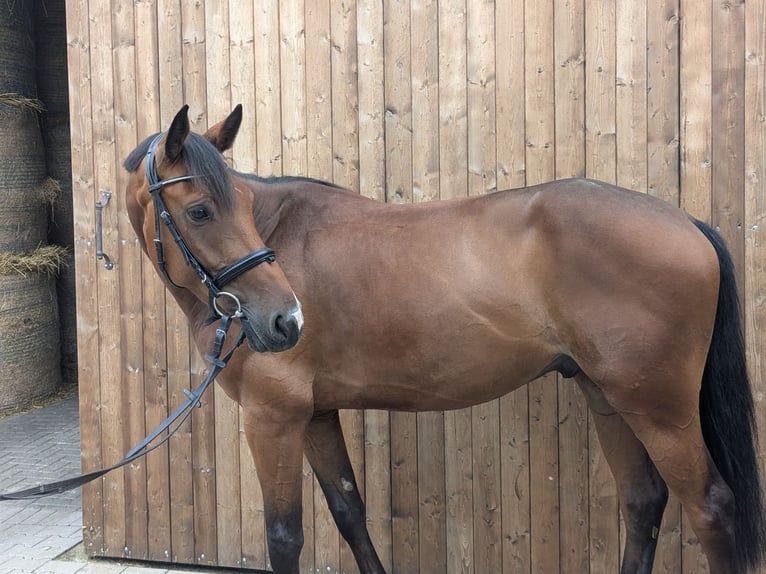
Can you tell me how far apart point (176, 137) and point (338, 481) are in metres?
1.43

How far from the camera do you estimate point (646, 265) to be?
2221mm

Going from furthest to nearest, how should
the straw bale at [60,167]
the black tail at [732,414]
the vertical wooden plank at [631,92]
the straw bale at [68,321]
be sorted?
the straw bale at [68,321]
the straw bale at [60,167]
the vertical wooden plank at [631,92]
the black tail at [732,414]

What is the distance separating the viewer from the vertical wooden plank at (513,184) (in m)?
3.11

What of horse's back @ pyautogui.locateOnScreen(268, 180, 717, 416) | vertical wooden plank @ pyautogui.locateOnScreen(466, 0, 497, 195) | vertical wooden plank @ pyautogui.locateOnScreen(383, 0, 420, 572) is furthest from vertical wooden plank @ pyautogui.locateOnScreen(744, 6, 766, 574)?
vertical wooden plank @ pyautogui.locateOnScreen(383, 0, 420, 572)

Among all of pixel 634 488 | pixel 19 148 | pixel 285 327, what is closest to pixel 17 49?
pixel 19 148

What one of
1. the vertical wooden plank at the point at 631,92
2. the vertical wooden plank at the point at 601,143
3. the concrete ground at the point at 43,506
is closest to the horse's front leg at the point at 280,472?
the concrete ground at the point at 43,506

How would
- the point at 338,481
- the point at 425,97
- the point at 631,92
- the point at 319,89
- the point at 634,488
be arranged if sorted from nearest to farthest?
the point at 634,488
the point at 338,481
the point at 631,92
the point at 425,97
the point at 319,89

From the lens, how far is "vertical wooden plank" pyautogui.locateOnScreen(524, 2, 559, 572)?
3.08m

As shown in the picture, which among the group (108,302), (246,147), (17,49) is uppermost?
(17,49)

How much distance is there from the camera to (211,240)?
2178 mm

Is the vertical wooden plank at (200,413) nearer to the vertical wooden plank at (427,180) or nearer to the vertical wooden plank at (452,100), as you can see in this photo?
the vertical wooden plank at (427,180)

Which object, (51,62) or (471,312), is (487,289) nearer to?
(471,312)

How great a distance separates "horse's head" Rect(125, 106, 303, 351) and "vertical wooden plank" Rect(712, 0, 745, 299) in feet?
6.32

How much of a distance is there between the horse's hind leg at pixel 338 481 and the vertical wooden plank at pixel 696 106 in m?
1.78
